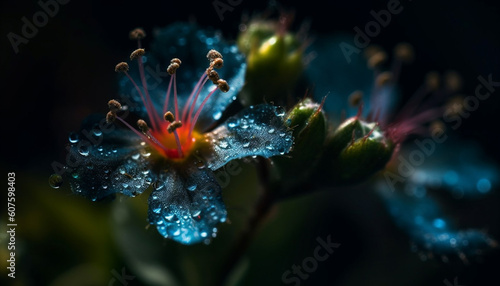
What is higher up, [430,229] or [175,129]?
[175,129]

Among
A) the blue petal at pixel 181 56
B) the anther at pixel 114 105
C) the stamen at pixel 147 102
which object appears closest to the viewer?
the anther at pixel 114 105

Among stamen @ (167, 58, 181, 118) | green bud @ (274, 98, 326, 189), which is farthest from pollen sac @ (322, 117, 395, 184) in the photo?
stamen @ (167, 58, 181, 118)

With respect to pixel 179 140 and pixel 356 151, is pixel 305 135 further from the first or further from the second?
pixel 179 140

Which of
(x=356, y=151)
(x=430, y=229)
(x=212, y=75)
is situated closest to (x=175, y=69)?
(x=212, y=75)

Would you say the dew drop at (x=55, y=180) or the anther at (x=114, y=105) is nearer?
the dew drop at (x=55, y=180)

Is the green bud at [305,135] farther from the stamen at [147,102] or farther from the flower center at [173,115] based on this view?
the stamen at [147,102]

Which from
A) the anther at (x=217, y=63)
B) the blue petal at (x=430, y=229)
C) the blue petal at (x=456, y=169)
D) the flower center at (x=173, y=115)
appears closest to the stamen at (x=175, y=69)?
the flower center at (x=173, y=115)
